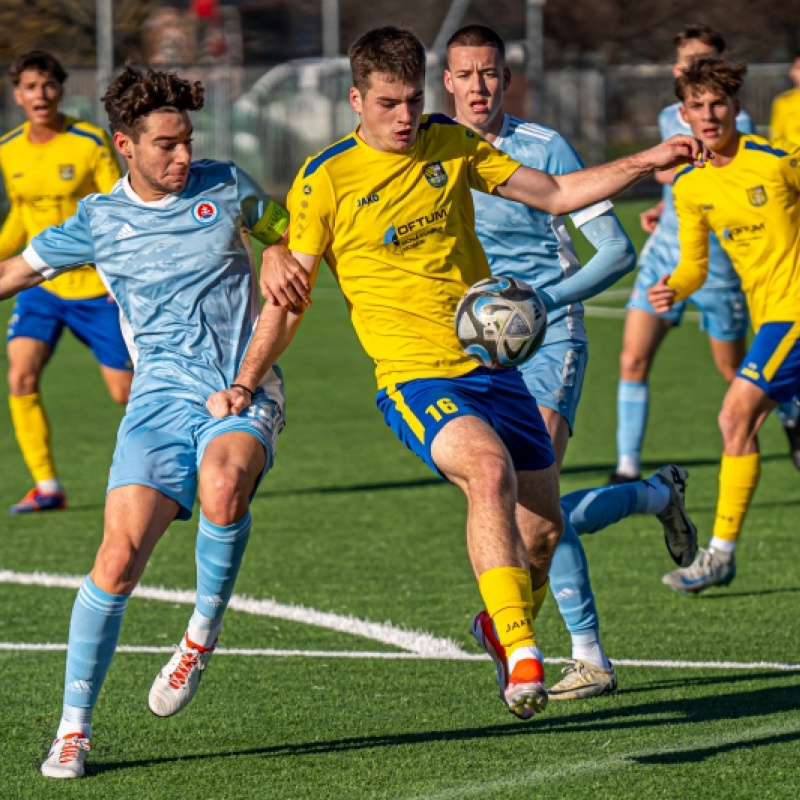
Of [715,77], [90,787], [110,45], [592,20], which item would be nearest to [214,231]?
[90,787]

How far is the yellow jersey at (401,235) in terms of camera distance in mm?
5871

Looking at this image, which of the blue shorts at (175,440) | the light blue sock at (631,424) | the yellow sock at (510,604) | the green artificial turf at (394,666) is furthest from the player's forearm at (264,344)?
the light blue sock at (631,424)

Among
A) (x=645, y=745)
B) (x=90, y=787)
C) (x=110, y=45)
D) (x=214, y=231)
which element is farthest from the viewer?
(x=110, y=45)

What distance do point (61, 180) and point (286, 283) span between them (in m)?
5.30

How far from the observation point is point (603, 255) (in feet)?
21.0

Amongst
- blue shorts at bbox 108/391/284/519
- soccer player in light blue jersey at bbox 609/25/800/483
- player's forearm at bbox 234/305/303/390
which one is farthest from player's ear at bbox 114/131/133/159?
soccer player in light blue jersey at bbox 609/25/800/483

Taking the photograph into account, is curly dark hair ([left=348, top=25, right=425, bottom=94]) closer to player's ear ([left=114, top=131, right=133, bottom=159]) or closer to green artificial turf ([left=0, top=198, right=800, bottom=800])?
player's ear ([left=114, top=131, right=133, bottom=159])

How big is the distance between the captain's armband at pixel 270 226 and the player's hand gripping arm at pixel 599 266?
0.95 meters

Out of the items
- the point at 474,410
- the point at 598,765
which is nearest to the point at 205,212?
the point at 474,410

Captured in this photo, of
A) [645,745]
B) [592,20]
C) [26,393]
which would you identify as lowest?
[592,20]

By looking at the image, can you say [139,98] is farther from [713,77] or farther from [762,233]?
[762,233]

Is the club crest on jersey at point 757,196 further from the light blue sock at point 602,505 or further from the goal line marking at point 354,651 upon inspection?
the goal line marking at point 354,651

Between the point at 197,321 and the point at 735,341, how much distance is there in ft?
18.7

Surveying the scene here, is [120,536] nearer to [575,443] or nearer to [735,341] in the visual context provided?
[735,341]
